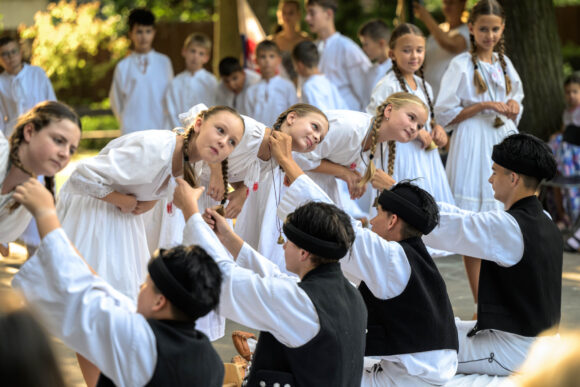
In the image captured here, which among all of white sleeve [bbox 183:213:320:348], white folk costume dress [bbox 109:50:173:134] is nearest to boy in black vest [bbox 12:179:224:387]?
white sleeve [bbox 183:213:320:348]

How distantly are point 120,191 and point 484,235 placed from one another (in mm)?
1698

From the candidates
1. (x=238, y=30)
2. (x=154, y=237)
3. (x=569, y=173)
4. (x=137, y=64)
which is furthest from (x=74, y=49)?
(x=154, y=237)

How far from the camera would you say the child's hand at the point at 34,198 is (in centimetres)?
273

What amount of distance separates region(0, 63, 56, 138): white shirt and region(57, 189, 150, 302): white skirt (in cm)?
354

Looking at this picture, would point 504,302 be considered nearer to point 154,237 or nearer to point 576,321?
point 576,321

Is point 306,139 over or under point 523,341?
over

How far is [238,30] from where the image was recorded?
9.93 meters

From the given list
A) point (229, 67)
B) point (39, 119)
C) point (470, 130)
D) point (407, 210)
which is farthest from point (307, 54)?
point (39, 119)

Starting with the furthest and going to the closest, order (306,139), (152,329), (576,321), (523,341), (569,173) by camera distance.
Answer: (569,173) < (576,321) < (306,139) < (523,341) < (152,329)

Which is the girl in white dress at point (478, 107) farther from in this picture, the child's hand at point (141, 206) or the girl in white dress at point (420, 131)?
the child's hand at point (141, 206)

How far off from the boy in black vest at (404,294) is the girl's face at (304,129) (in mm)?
839

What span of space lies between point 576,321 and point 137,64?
16.5 feet

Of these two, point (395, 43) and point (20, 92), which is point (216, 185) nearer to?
point (395, 43)

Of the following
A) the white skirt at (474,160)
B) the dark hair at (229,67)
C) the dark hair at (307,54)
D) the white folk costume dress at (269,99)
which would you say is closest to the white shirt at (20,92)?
the dark hair at (229,67)
